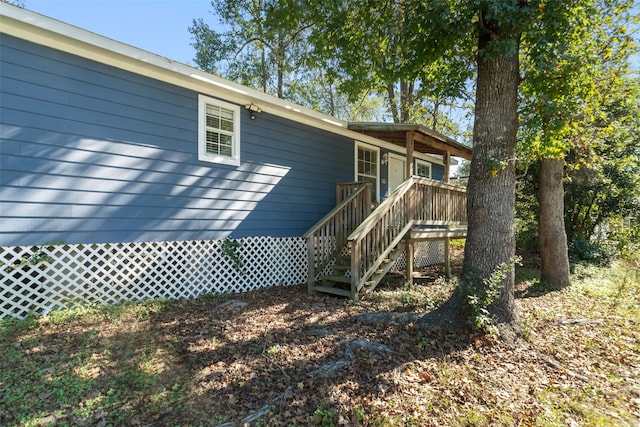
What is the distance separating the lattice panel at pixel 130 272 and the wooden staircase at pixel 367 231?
40.8 inches

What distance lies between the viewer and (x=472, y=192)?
4301 millimetres

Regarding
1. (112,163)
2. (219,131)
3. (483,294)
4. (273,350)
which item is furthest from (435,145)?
(112,163)

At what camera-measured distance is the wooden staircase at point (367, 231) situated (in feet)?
19.7

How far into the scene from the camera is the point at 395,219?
657 centimetres

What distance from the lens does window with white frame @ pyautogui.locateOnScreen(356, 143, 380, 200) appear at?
932 cm

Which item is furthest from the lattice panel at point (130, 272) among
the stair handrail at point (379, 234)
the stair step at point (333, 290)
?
the stair handrail at point (379, 234)

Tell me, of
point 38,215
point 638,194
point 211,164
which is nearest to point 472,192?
point 211,164

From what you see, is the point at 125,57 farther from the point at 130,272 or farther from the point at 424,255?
the point at 424,255

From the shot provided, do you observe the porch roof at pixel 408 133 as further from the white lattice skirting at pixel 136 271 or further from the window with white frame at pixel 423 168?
the white lattice skirting at pixel 136 271

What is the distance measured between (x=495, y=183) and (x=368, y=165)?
5.71 metres

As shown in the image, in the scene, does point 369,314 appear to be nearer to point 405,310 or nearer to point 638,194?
point 405,310

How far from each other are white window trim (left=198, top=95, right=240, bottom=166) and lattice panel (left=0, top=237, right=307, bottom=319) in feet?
4.96

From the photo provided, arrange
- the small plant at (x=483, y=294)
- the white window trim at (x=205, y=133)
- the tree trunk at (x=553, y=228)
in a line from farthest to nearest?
the tree trunk at (x=553, y=228)
the white window trim at (x=205, y=133)
the small plant at (x=483, y=294)

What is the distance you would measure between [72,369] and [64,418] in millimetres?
711
